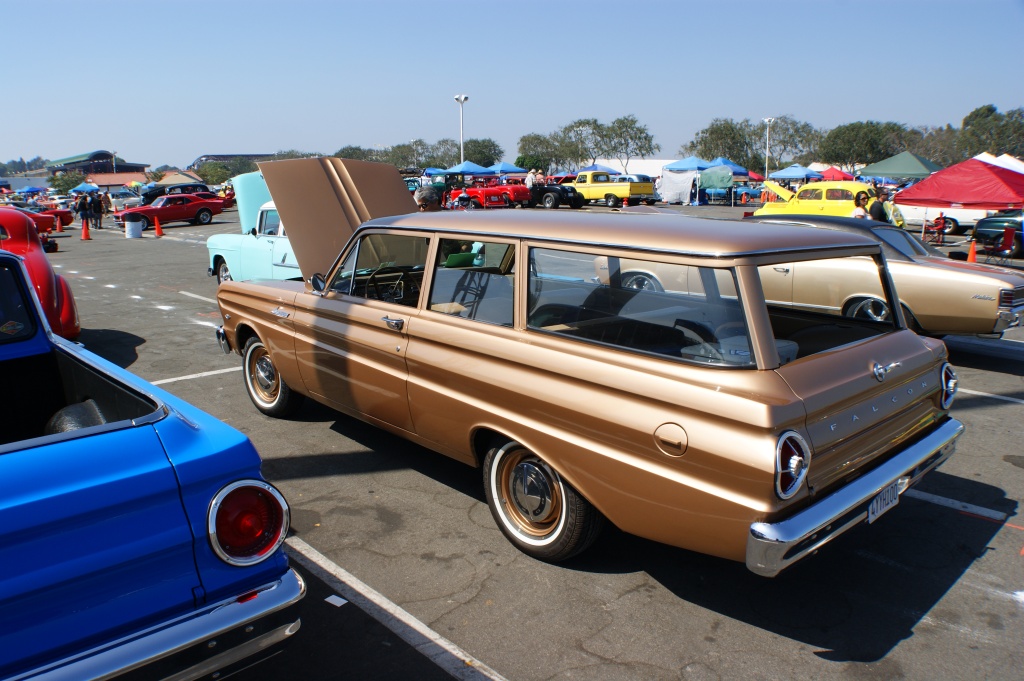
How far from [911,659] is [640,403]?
5.01 feet

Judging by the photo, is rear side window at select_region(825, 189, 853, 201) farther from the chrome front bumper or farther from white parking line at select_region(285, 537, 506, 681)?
white parking line at select_region(285, 537, 506, 681)

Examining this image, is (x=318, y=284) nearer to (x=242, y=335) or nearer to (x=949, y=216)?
(x=242, y=335)

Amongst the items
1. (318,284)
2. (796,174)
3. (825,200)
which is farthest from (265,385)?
(796,174)

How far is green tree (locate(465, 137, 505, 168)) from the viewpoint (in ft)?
296

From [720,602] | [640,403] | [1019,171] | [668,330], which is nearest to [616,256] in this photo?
[668,330]

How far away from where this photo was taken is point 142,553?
2.11m

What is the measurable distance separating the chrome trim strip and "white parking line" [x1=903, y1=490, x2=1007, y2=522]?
387 centimetres

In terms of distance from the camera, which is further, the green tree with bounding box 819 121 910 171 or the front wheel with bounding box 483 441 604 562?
the green tree with bounding box 819 121 910 171

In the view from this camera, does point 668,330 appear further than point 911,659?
Yes

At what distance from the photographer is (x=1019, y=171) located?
17219mm

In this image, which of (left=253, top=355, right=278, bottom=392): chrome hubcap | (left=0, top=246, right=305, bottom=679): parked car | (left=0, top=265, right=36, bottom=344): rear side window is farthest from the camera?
(left=253, top=355, right=278, bottom=392): chrome hubcap

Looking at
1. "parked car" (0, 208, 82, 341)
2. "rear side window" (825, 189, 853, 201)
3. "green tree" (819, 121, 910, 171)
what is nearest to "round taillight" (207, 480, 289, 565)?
"parked car" (0, 208, 82, 341)

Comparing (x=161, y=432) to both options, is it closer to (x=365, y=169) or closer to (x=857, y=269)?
(x=365, y=169)

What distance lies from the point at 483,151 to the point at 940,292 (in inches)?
3528
